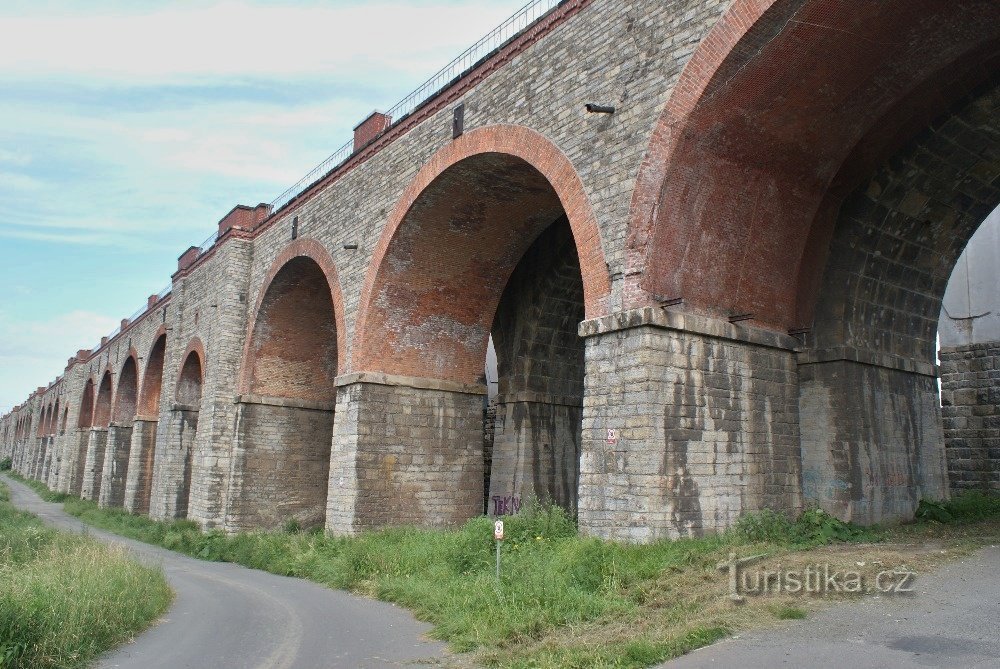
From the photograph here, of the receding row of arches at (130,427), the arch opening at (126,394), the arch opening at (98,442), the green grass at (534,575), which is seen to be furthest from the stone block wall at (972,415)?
the arch opening at (98,442)

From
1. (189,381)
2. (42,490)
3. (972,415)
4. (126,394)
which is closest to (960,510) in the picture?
(972,415)

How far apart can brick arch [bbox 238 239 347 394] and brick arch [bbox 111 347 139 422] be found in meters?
15.7

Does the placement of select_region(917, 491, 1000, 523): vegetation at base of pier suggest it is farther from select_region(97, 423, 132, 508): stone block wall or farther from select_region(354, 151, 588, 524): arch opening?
select_region(97, 423, 132, 508): stone block wall

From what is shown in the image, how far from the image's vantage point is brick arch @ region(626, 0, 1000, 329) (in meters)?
8.28

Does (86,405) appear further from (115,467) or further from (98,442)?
(115,467)

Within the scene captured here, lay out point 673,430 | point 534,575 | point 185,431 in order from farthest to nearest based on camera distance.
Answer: point 185,431, point 673,430, point 534,575

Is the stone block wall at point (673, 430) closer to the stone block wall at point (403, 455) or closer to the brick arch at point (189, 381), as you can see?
the stone block wall at point (403, 455)

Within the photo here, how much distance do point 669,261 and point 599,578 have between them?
361 cm

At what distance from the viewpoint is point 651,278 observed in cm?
903

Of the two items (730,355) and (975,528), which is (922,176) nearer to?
(730,355)

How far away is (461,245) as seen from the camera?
1413cm

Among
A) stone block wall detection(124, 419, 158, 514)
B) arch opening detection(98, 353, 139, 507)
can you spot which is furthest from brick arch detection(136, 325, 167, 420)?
arch opening detection(98, 353, 139, 507)

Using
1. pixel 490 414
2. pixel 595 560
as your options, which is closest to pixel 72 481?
pixel 490 414

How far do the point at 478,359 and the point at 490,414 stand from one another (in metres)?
3.16
